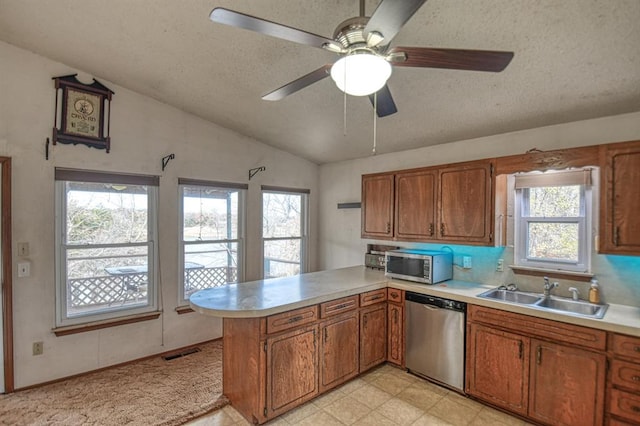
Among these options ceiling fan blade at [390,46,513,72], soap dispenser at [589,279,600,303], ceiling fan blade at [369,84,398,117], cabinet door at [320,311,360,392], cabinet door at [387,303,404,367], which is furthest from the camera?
cabinet door at [387,303,404,367]

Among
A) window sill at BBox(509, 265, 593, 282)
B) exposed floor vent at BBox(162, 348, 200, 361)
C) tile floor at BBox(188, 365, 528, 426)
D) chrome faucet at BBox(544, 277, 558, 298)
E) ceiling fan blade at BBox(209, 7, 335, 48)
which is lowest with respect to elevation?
tile floor at BBox(188, 365, 528, 426)

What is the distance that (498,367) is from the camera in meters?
2.53

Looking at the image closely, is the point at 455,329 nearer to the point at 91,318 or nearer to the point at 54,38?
the point at 91,318

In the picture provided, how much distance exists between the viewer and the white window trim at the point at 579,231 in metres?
2.59

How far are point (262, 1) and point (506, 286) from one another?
10.4 ft

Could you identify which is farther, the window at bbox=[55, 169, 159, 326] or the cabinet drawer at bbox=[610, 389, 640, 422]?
the window at bbox=[55, 169, 159, 326]

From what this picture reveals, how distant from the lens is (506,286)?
3.01 metres

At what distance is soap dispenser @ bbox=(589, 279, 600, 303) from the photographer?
2473 mm

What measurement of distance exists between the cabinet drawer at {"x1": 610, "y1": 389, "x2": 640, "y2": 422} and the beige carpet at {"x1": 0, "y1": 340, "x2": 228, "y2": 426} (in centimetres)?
283

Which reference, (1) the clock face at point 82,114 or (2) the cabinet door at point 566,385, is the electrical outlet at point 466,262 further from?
(1) the clock face at point 82,114

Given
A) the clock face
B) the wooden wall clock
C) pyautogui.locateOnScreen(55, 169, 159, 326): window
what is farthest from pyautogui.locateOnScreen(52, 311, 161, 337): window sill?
the clock face

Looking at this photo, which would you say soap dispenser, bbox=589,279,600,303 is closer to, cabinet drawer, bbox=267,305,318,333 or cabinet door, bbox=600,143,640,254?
cabinet door, bbox=600,143,640,254

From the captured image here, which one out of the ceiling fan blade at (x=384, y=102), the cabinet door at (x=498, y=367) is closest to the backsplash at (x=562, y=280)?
the cabinet door at (x=498, y=367)

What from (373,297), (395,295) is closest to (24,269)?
(373,297)
